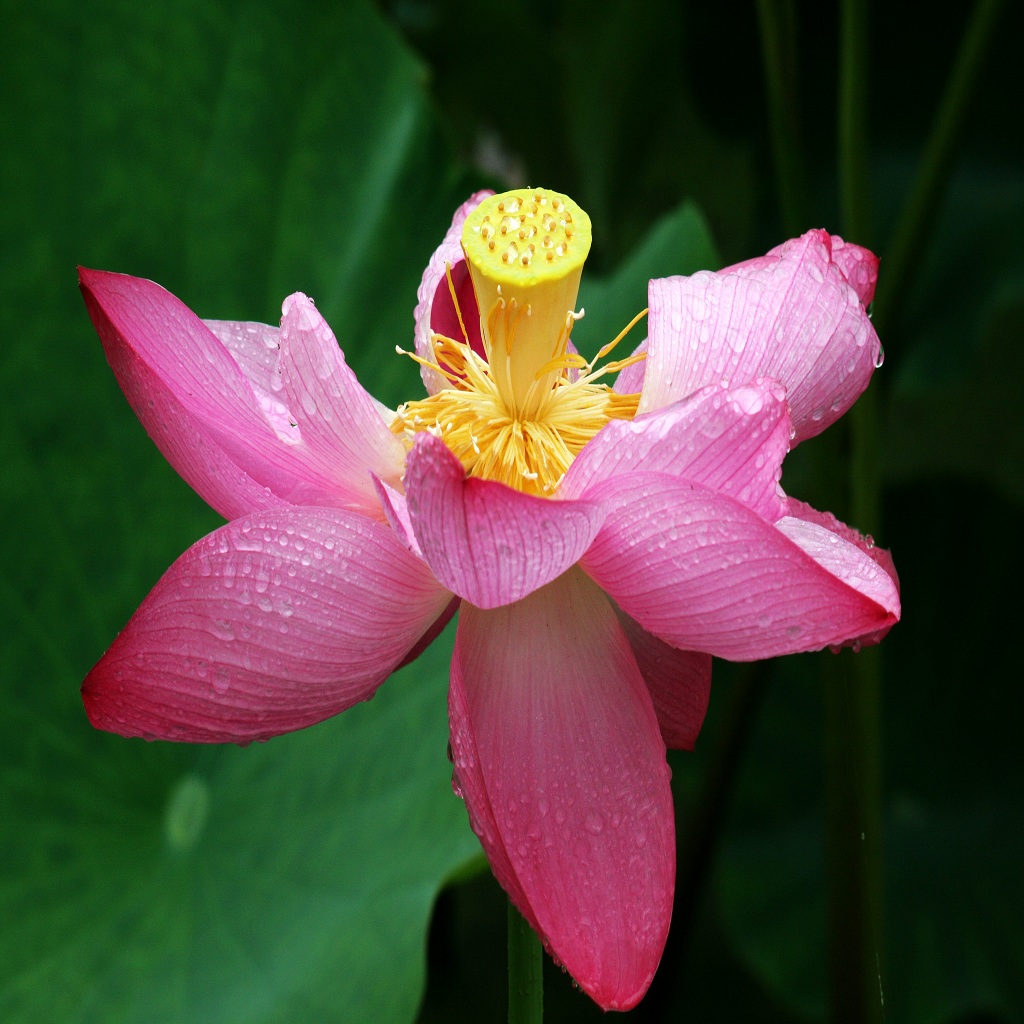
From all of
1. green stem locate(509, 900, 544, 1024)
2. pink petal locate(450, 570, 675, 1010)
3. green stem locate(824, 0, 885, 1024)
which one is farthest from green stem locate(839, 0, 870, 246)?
green stem locate(509, 900, 544, 1024)

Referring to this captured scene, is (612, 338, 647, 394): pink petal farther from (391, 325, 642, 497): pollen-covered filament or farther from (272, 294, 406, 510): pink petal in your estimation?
(272, 294, 406, 510): pink petal

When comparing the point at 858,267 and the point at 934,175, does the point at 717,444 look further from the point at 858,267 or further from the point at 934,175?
the point at 934,175

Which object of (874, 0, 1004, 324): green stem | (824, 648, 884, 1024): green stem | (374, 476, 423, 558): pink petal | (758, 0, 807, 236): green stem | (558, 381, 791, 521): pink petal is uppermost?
(558, 381, 791, 521): pink petal

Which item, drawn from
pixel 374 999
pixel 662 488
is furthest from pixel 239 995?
pixel 662 488

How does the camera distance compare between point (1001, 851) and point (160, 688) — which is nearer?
point (160, 688)

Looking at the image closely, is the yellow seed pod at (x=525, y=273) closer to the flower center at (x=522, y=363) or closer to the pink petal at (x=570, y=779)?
the flower center at (x=522, y=363)

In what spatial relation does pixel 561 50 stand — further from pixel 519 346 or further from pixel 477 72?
pixel 519 346

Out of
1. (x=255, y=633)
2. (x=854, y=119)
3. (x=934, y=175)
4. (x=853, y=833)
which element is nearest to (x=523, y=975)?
(x=255, y=633)

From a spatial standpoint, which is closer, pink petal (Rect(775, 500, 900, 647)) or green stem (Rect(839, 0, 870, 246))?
pink petal (Rect(775, 500, 900, 647))

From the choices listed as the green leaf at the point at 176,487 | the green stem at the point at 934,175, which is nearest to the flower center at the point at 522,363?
the green leaf at the point at 176,487

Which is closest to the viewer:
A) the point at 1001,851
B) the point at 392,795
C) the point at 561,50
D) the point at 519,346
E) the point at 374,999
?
the point at 519,346
